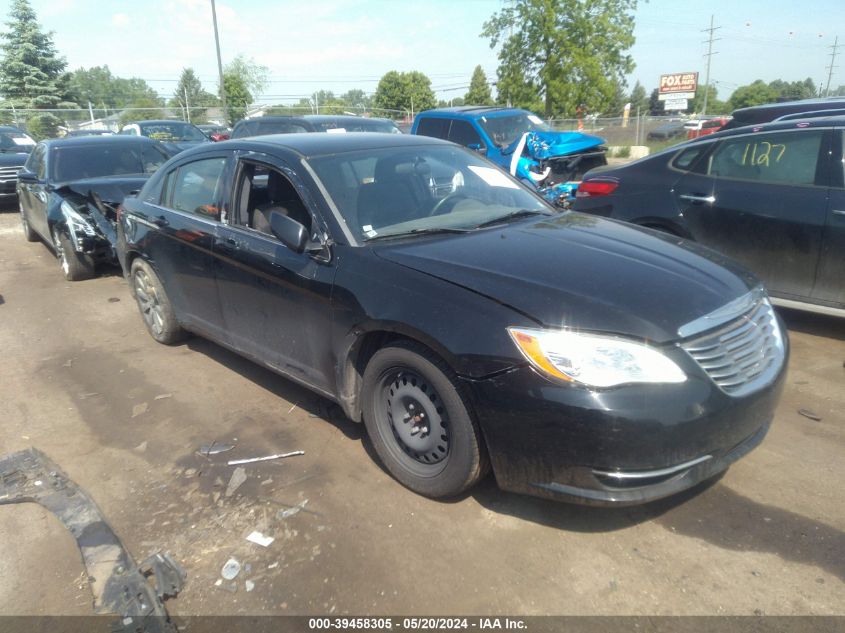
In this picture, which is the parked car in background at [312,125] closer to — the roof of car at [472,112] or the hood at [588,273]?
the roof of car at [472,112]

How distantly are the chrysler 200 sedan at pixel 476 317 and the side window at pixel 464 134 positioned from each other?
7098 millimetres

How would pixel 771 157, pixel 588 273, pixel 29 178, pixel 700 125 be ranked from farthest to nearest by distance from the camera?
pixel 700 125
pixel 29 178
pixel 771 157
pixel 588 273

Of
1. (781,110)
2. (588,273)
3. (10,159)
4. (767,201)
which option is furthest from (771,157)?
(10,159)

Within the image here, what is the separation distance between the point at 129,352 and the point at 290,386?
1809mm

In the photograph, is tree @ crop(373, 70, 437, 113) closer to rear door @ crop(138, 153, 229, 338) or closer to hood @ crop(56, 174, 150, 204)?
hood @ crop(56, 174, 150, 204)

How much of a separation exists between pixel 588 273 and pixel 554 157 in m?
8.07

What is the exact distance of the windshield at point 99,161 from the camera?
27.6 ft

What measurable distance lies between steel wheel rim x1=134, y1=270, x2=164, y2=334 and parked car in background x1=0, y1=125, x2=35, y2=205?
907cm

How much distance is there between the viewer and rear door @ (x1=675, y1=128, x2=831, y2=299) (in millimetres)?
4820

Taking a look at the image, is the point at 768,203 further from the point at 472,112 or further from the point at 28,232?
the point at 28,232

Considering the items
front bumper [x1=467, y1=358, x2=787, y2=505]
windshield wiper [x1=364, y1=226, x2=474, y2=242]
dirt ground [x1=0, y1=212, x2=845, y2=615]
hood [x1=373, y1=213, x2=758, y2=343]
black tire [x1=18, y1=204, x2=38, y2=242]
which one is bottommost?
dirt ground [x1=0, y1=212, x2=845, y2=615]

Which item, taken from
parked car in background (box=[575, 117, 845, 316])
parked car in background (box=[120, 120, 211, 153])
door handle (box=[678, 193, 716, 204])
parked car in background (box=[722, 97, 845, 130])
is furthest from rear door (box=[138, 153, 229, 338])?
parked car in background (box=[120, 120, 211, 153])

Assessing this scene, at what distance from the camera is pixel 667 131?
3453 cm

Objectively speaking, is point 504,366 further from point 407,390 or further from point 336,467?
point 336,467
